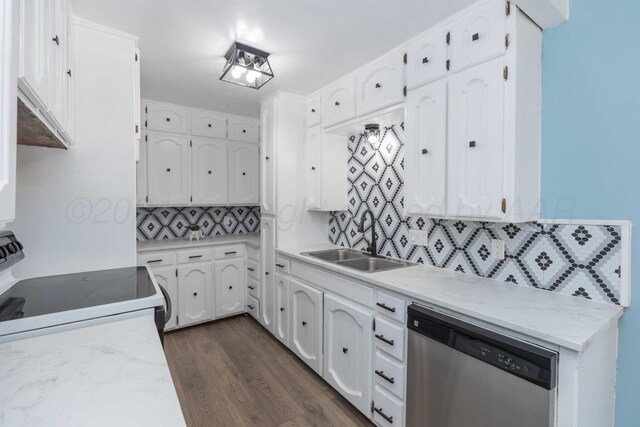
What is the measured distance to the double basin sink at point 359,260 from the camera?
2.27m

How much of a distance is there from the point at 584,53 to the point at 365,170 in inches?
60.9

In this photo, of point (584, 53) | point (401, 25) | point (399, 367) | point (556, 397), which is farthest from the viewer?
point (401, 25)

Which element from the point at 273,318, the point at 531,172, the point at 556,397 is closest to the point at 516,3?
the point at 531,172

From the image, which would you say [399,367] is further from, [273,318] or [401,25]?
[401,25]

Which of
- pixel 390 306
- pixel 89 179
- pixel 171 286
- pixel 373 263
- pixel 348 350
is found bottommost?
pixel 348 350

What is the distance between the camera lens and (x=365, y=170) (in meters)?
2.66

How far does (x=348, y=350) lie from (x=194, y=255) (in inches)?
76.9

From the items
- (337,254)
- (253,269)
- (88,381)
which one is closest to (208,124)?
(253,269)

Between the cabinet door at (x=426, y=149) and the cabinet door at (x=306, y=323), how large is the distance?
1.02m

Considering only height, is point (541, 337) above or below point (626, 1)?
below

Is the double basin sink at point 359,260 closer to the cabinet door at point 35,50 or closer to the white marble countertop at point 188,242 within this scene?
the white marble countertop at point 188,242

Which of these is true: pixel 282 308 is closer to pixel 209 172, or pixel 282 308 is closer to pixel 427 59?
pixel 209 172

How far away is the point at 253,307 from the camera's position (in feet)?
10.8

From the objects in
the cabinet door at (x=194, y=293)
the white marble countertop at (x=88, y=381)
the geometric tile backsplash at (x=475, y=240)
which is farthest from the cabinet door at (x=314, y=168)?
the white marble countertop at (x=88, y=381)
